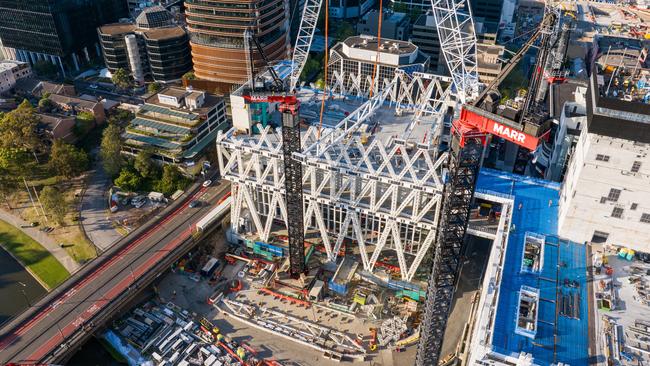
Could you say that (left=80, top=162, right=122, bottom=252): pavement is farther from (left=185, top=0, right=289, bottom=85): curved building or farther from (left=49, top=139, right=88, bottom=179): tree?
→ (left=185, top=0, right=289, bottom=85): curved building

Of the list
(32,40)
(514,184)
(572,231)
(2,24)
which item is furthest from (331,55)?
(2,24)

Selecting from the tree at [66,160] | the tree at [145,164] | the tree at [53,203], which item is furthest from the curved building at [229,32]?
the tree at [53,203]

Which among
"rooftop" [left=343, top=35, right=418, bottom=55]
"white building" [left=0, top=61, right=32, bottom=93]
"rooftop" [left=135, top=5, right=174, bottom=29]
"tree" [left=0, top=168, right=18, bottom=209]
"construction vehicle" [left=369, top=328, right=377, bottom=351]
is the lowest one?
"construction vehicle" [left=369, top=328, right=377, bottom=351]

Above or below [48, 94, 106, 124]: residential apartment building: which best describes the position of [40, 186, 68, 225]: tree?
below

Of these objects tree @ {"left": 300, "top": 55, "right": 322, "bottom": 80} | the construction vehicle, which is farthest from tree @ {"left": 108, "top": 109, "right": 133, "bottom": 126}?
the construction vehicle

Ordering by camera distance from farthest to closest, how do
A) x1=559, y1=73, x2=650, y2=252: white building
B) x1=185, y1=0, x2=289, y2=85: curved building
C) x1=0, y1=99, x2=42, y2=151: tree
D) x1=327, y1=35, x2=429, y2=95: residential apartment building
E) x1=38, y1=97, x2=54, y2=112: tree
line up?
x1=185, y1=0, x2=289, y2=85: curved building
x1=38, y1=97, x2=54, y2=112: tree
x1=327, y1=35, x2=429, y2=95: residential apartment building
x1=0, y1=99, x2=42, y2=151: tree
x1=559, y1=73, x2=650, y2=252: white building

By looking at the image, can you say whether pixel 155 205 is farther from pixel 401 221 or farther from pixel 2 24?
pixel 2 24

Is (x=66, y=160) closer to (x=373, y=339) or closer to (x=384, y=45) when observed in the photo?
(x=373, y=339)

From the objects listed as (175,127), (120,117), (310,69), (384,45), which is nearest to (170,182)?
(175,127)
